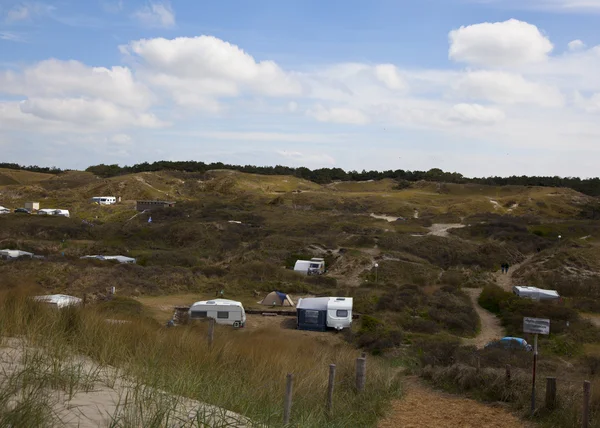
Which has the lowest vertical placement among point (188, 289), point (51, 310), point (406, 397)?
point (188, 289)

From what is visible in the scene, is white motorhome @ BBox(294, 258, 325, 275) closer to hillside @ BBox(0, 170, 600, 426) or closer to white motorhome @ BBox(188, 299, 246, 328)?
hillside @ BBox(0, 170, 600, 426)

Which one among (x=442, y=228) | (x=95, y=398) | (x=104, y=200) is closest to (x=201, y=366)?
(x=95, y=398)

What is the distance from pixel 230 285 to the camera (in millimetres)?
35656

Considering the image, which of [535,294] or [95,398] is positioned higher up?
[95,398]

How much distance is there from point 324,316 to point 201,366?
17501 millimetres

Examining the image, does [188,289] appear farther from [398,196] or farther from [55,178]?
[55,178]

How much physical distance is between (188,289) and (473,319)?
16.4 meters

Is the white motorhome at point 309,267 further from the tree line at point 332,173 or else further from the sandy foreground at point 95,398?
the tree line at point 332,173

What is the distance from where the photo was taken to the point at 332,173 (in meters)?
140

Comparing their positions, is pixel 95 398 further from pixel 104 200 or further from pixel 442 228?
pixel 104 200

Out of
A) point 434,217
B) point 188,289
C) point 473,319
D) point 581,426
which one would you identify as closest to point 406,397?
point 581,426

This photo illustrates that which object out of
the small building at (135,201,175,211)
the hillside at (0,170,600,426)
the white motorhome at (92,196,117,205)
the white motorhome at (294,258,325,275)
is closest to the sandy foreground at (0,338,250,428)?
the hillside at (0,170,600,426)

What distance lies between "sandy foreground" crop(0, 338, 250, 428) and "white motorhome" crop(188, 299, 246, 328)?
17.9m

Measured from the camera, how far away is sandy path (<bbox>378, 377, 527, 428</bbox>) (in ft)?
32.9
